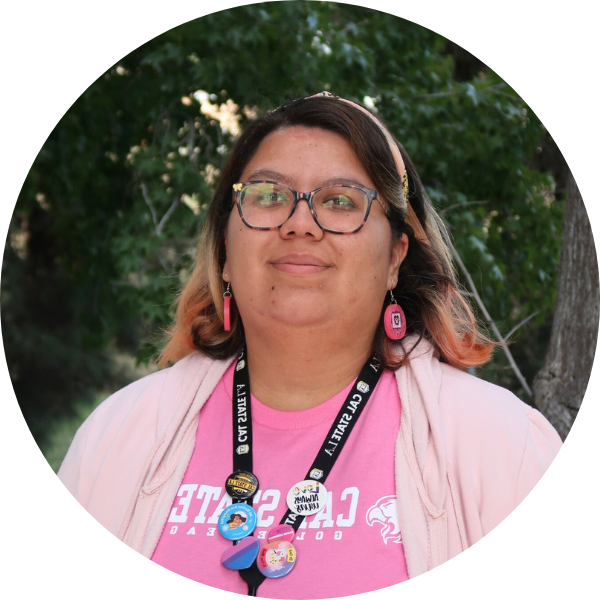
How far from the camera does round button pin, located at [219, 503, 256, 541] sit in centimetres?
201

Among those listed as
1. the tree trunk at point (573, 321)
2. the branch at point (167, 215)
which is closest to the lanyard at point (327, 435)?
the tree trunk at point (573, 321)

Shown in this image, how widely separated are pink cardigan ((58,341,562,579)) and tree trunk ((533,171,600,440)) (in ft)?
2.63

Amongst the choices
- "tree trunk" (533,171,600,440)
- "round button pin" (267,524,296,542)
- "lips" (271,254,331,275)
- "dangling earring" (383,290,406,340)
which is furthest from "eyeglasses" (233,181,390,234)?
"tree trunk" (533,171,600,440)

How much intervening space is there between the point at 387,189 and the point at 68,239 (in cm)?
348

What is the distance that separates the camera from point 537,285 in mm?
3773

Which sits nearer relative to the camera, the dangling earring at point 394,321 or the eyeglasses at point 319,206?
the eyeglasses at point 319,206

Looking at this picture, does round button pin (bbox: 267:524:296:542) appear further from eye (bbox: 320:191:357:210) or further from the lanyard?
eye (bbox: 320:191:357:210)

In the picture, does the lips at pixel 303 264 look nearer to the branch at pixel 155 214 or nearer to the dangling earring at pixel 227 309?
the dangling earring at pixel 227 309

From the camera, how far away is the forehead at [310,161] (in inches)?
88.4

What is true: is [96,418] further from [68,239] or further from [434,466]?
[68,239]

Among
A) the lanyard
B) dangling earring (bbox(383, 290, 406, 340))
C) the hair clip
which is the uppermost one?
the hair clip

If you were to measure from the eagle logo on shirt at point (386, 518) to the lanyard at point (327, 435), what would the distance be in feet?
0.64

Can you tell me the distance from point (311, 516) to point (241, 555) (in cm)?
24

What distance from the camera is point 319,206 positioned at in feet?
7.27
